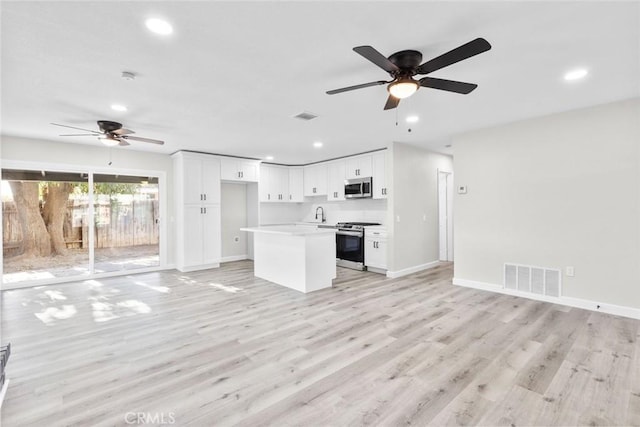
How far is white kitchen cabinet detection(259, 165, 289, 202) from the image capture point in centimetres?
734

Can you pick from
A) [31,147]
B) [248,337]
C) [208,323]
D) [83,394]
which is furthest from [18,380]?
[31,147]

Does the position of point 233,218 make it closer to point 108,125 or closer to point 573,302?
point 108,125

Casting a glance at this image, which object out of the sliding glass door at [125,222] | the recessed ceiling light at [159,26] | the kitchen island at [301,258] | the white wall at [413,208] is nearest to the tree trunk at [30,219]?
the sliding glass door at [125,222]

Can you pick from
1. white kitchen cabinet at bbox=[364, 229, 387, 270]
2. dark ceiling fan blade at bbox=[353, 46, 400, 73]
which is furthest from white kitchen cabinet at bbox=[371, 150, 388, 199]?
dark ceiling fan blade at bbox=[353, 46, 400, 73]

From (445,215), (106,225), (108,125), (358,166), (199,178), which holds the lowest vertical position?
(106,225)

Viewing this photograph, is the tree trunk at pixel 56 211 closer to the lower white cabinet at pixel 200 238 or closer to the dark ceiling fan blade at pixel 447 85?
the lower white cabinet at pixel 200 238

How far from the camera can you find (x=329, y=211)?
25.0 feet

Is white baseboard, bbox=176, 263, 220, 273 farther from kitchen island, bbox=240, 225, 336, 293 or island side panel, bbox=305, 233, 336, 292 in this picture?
island side panel, bbox=305, 233, 336, 292

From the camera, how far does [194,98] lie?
3.19 metres

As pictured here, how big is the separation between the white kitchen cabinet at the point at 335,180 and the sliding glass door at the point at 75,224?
12.5ft

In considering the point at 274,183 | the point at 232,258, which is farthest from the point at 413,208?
the point at 232,258

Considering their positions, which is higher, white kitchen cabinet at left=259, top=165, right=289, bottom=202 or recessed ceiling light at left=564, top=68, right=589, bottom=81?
recessed ceiling light at left=564, top=68, right=589, bottom=81

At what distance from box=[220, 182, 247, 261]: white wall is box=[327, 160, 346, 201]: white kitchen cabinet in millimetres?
2279

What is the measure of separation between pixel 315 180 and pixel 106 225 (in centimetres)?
453
